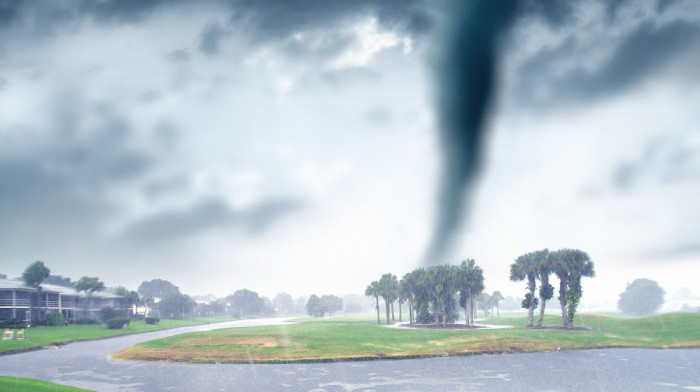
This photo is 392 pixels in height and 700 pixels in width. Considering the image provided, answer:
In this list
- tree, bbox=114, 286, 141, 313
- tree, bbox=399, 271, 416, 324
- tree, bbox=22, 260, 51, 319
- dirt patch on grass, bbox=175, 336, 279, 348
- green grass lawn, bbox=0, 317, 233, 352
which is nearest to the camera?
dirt patch on grass, bbox=175, 336, 279, 348

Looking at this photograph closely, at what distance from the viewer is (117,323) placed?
408ft

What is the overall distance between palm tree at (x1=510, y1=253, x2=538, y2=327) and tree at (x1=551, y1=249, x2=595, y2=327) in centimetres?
560

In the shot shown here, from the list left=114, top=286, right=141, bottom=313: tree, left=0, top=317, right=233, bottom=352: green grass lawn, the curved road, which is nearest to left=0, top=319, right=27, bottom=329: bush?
left=0, top=317, right=233, bottom=352: green grass lawn

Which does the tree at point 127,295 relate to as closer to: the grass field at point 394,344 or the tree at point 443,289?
the grass field at point 394,344

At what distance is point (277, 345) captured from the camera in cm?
7388

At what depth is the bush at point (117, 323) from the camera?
122688mm

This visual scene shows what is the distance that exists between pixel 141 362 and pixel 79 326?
6811cm

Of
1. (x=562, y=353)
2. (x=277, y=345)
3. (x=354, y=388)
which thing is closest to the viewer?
(x=354, y=388)

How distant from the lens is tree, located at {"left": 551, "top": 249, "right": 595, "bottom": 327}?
9951cm

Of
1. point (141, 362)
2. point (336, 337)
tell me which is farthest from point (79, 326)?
point (336, 337)

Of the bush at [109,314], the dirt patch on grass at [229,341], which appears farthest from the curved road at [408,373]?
the bush at [109,314]

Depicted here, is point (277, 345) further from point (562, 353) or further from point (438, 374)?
point (562, 353)

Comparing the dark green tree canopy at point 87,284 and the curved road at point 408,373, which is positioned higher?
the dark green tree canopy at point 87,284

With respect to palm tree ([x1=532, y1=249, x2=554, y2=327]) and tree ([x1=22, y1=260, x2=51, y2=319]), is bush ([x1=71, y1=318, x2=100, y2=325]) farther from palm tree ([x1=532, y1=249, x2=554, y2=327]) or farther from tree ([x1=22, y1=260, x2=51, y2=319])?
palm tree ([x1=532, y1=249, x2=554, y2=327])
